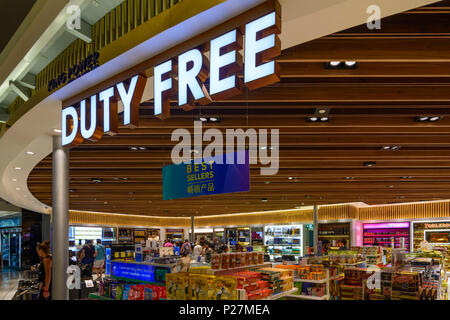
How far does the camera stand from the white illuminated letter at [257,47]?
94.3 inches

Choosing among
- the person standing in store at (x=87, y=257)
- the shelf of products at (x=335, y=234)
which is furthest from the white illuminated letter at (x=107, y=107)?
the shelf of products at (x=335, y=234)

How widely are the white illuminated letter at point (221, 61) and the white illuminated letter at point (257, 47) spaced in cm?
10

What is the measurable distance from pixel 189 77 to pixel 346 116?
2.89m

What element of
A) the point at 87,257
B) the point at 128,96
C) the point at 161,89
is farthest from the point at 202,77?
the point at 87,257

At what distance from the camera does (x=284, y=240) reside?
20047mm

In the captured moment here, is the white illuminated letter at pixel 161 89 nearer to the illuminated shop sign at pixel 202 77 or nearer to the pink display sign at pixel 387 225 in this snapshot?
the illuminated shop sign at pixel 202 77

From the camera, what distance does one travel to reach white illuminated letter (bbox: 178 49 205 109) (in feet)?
9.34

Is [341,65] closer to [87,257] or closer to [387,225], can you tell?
[87,257]

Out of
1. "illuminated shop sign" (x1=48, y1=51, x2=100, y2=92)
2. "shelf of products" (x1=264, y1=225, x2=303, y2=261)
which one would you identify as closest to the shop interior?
"illuminated shop sign" (x1=48, y1=51, x2=100, y2=92)

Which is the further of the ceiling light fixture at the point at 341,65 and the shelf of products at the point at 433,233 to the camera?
the shelf of products at the point at 433,233

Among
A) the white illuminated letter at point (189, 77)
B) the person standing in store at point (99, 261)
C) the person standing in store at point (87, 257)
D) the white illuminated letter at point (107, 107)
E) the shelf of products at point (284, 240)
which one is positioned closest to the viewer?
the white illuminated letter at point (189, 77)

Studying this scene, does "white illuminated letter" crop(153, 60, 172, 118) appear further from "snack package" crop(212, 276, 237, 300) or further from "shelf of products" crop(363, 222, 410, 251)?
"shelf of products" crop(363, 222, 410, 251)
